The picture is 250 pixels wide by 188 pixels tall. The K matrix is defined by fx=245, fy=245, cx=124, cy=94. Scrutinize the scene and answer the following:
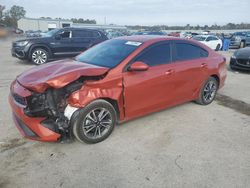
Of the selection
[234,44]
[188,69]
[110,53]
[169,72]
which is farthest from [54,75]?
[234,44]

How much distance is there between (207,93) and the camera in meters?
5.61

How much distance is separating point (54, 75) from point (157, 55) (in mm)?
1870

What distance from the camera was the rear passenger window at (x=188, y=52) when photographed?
15.8ft

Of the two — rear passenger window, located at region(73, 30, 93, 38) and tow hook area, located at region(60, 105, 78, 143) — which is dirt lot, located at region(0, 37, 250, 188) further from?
rear passenger window, located at region(73, 30, 93, 38)

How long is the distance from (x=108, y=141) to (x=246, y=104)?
3.73 m

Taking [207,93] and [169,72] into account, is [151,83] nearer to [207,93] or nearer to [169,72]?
[169,72]

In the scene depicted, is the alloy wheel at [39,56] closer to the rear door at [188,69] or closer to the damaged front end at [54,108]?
the rear door at [188,69]

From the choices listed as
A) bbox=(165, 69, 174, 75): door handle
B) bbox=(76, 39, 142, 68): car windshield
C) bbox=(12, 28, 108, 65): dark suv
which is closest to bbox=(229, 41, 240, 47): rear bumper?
bbox=(12, 28, 108, 65): dark suv

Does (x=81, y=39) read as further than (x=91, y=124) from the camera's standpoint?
Yes

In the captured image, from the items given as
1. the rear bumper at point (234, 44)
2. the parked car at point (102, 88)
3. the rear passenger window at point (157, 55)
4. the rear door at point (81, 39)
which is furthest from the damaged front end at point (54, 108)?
the rear bumper at point (234, 44)

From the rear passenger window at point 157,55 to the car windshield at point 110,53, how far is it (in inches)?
8.8

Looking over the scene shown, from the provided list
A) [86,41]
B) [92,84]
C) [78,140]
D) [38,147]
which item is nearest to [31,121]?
[38,147]

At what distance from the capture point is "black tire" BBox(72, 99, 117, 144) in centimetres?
354

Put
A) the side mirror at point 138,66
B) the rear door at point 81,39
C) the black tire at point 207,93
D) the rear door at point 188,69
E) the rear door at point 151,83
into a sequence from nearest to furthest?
1. the side mirror at point 138,66
2. the rear door at point 151,83
3. the rear door at point 188,69
4. the black tire at point 207,93
5. the rear door at point 81,39
